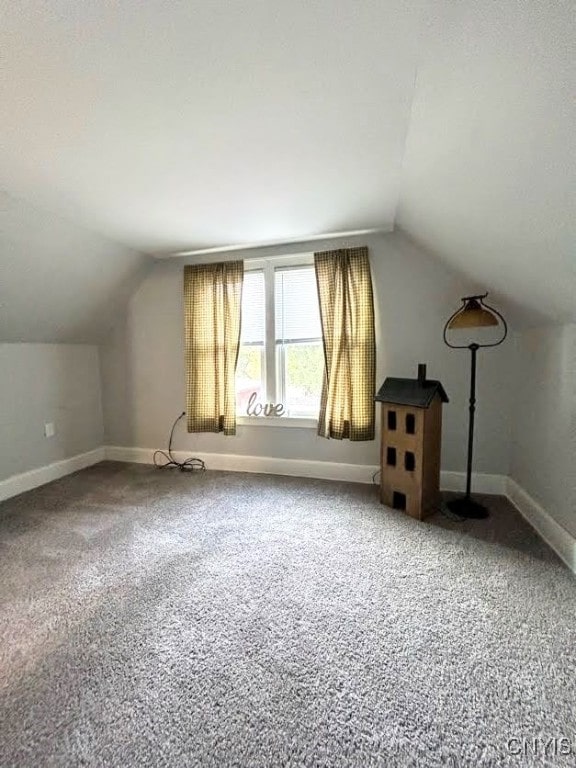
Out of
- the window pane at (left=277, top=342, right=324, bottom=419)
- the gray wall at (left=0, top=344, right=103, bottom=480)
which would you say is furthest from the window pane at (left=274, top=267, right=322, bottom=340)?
the gray wall at (left=0, top=344, right=103, bottom=480)

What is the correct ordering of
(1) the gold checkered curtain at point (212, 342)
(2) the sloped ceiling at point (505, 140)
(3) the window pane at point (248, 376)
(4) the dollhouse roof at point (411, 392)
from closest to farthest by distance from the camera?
(2) the sloped ceiling at point (505, 140) < (4) the dollhouse roof at point (411, 392) < (1) the gold checkered curtain at point (212, 342) < (3) the window pane at point (248, 376)

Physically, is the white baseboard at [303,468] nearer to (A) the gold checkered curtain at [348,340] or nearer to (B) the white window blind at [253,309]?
(A) the gold checkered curtain at [348,340]

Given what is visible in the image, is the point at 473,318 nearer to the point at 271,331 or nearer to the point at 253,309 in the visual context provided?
the point at 271,331

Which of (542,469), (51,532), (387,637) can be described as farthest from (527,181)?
(51,532)

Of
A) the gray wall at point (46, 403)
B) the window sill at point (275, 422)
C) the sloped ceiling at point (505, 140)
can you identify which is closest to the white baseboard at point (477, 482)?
the window sill at point (275, 422)

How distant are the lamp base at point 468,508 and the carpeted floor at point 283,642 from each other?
0.09 m

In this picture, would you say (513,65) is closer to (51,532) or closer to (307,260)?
(307,260)

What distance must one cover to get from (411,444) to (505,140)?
1.69 meters

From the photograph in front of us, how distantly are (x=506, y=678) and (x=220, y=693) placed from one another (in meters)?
0.99

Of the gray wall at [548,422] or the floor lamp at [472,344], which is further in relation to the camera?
the floor lamp at [472,344]

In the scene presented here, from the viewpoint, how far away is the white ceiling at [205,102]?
96 centimetres

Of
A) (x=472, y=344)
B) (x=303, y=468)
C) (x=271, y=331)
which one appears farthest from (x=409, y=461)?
(x=271, y=331)

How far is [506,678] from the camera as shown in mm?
1156

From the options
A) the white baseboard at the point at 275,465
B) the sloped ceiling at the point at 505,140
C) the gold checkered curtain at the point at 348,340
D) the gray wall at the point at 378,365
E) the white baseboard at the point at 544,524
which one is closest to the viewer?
the sloped ceiling at the point at 505,140
